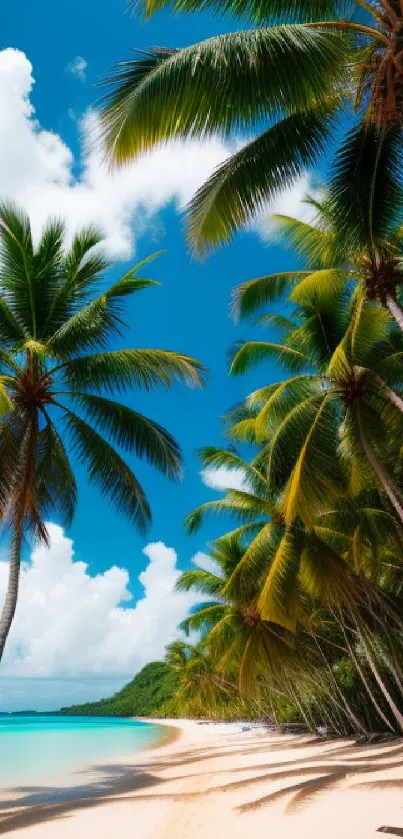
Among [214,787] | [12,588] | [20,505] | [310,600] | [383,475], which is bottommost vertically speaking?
[214,787]

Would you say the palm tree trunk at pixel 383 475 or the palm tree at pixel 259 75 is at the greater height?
the palm tree at pixel 259 75

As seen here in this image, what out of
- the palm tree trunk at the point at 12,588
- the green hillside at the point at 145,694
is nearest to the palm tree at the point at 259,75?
the palm tree trunk at the point at 12,588

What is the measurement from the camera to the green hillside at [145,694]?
71.6 metres

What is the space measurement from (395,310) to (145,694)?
85604 mm

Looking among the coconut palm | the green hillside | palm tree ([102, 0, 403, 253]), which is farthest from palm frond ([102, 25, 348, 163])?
the green hillside

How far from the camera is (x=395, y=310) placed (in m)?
8.02

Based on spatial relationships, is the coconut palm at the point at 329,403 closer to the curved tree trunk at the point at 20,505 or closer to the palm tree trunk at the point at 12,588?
the curved tree trunk at the point at 20,505

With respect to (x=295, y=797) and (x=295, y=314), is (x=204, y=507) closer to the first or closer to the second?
(x=295, y=314)

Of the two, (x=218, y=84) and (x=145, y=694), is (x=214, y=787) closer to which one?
(x=218, y=84)

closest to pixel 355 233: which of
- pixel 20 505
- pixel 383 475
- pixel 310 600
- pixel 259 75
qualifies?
pixel 259 75

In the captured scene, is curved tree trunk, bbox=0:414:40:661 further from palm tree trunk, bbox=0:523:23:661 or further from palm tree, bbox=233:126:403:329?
palm tree, bbox=233:126:403:329

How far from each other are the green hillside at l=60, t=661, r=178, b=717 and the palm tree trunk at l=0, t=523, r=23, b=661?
5855 cm

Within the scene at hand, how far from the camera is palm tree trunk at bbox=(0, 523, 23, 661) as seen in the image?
8633 mm

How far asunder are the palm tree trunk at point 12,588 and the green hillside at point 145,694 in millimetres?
58555
